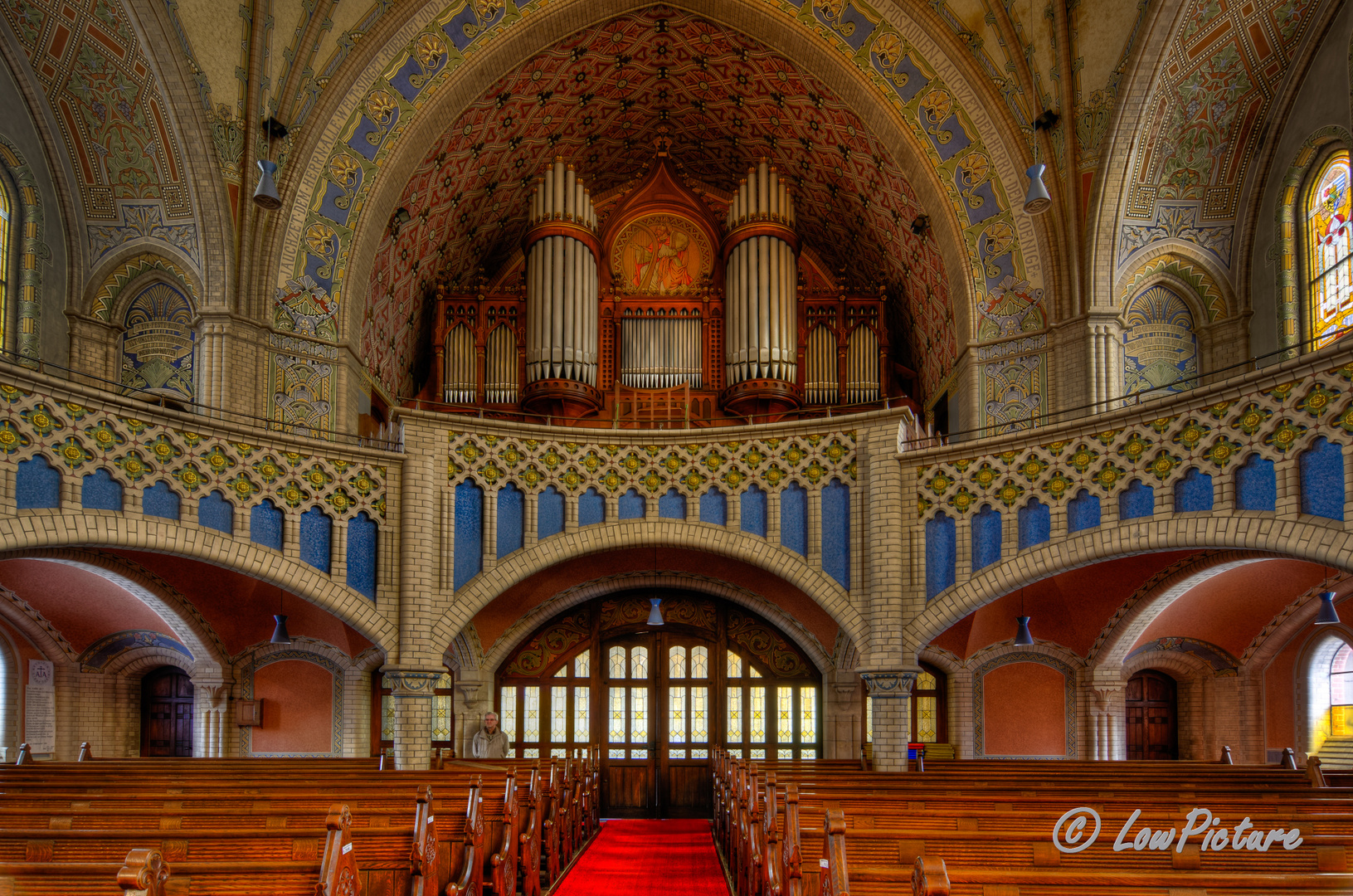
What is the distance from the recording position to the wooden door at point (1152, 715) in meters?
17.1

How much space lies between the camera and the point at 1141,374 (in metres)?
15.0

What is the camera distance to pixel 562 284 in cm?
1784

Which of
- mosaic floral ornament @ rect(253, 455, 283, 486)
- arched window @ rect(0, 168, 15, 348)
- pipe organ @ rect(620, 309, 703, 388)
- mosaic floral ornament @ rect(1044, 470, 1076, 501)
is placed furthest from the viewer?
pipe organ @ rect(620, 309, 703, 388)

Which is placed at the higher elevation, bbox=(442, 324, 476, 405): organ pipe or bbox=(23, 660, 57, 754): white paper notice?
bbox=(442, 324, 476, 405): organ pipe

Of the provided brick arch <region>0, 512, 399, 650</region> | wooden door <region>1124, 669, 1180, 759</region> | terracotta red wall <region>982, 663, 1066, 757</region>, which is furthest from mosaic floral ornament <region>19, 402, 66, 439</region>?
wooden door <region>1124, 669, 1180, 759</region>

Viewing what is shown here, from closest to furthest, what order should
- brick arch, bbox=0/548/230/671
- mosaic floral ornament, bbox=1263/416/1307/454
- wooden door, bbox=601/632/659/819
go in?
mosaic floral ornament, bbox=1263/416/1307/454 → brick arch, bbox=0/548/230/671 → wooden door, bbox=601/632/659/819

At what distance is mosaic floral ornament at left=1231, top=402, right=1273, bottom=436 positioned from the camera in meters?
10.5

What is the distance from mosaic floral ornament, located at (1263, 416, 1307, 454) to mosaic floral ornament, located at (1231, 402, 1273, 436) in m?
0.15

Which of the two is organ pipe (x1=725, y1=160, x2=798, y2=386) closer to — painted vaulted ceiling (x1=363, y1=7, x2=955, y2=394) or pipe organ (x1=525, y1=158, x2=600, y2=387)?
painted vaulted ceiling (x1=363, y1=7, x2=955, y2=394)

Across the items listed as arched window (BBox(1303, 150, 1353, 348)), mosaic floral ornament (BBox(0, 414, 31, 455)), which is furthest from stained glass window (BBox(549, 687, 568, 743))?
arched window (BBox(1303, 150, 1353, 348))

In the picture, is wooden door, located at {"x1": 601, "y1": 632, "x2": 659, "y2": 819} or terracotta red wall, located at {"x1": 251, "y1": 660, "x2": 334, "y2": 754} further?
wooden door, located at {"x1": 601, "y1": 632, "x2": 659, "y2": 819}

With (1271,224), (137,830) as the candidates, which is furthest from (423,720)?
(1271,224)

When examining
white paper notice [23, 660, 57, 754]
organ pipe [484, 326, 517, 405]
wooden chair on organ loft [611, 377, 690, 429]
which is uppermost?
organ pipe [484, 326, 517, 405]

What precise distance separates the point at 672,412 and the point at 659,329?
155cm
